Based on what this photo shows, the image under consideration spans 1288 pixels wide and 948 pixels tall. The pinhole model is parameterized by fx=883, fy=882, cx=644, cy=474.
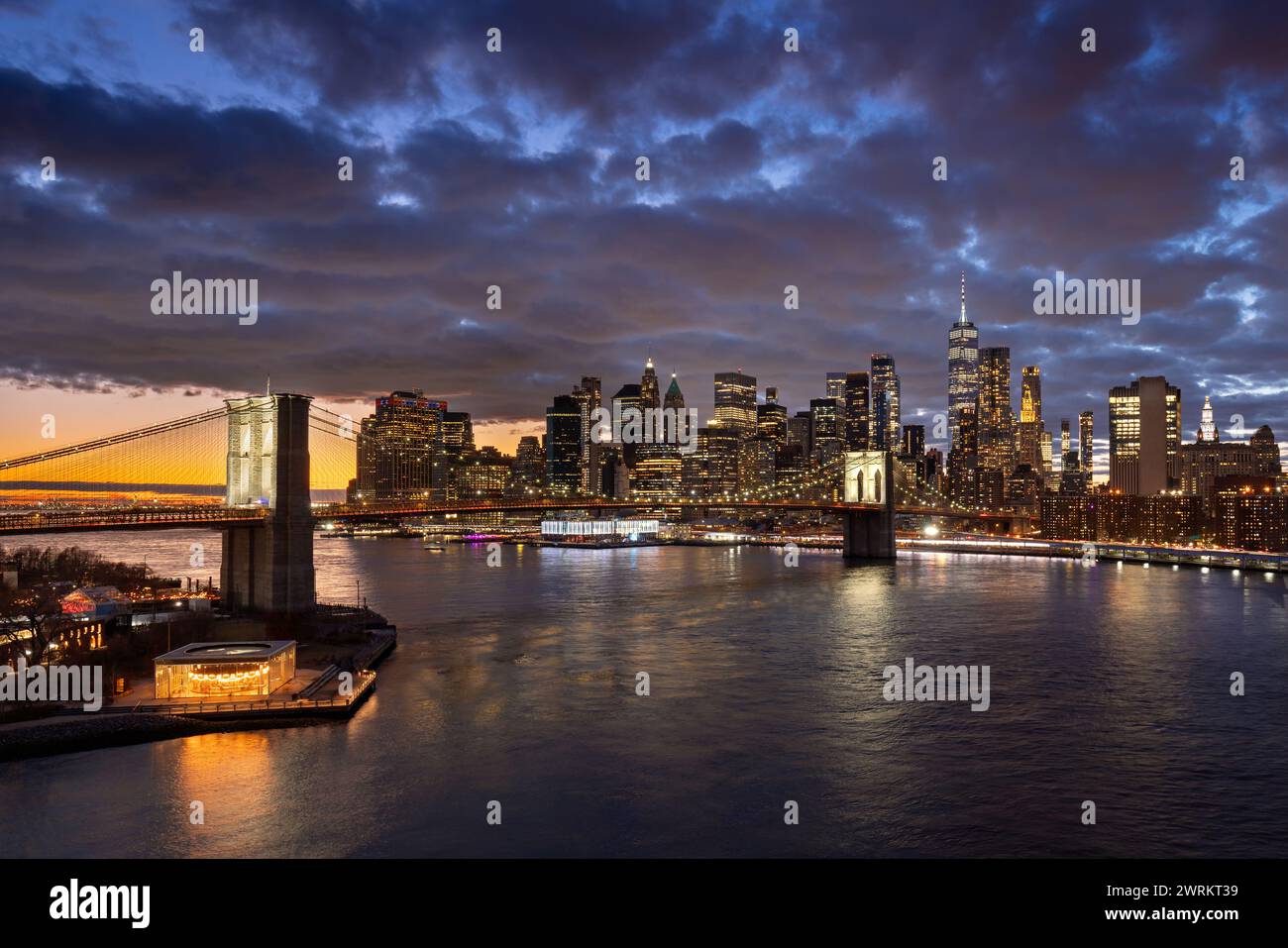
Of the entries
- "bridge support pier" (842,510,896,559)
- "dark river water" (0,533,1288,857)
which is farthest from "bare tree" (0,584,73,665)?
"bridge support pier" (842,510,896,559)

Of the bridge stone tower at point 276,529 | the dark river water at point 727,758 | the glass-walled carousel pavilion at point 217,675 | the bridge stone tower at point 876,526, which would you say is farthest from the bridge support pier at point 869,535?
the glass-walled carousel pavilion at point 217,675

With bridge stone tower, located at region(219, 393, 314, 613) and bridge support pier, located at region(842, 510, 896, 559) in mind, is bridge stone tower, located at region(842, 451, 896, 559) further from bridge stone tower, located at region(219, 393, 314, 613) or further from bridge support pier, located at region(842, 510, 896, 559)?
bridge stone tower, located at region(219, 393, 314, 613)

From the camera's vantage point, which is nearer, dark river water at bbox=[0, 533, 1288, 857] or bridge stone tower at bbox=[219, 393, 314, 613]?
dark river water at bbox=[0, 533, 1288, 857]

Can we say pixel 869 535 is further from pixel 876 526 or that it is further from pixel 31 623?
pixel 31 623

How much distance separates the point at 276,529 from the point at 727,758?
22.0 meters

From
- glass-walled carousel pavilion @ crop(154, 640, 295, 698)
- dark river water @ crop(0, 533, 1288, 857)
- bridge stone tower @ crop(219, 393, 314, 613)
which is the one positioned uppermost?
bridge stone tower @ crop(219, 393, 314, 613)

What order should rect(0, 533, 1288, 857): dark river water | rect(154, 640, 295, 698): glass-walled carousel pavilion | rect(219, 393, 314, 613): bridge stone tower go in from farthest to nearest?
rect(219, 393, 314, 613): bridge stone tower, rect(154, 640, 295, 698): glass-walled carousel pavilion, rect(0, 533, 1288, 857): dark river water

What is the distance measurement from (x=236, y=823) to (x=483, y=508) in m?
37.4

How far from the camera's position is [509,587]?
6159 cm

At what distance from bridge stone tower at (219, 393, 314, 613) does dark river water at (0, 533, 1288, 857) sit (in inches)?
210

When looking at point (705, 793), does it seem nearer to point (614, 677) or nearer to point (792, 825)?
point (792, 825)

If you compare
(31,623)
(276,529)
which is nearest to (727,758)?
(276,529)

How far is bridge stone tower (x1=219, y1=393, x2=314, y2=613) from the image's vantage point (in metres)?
34.9
